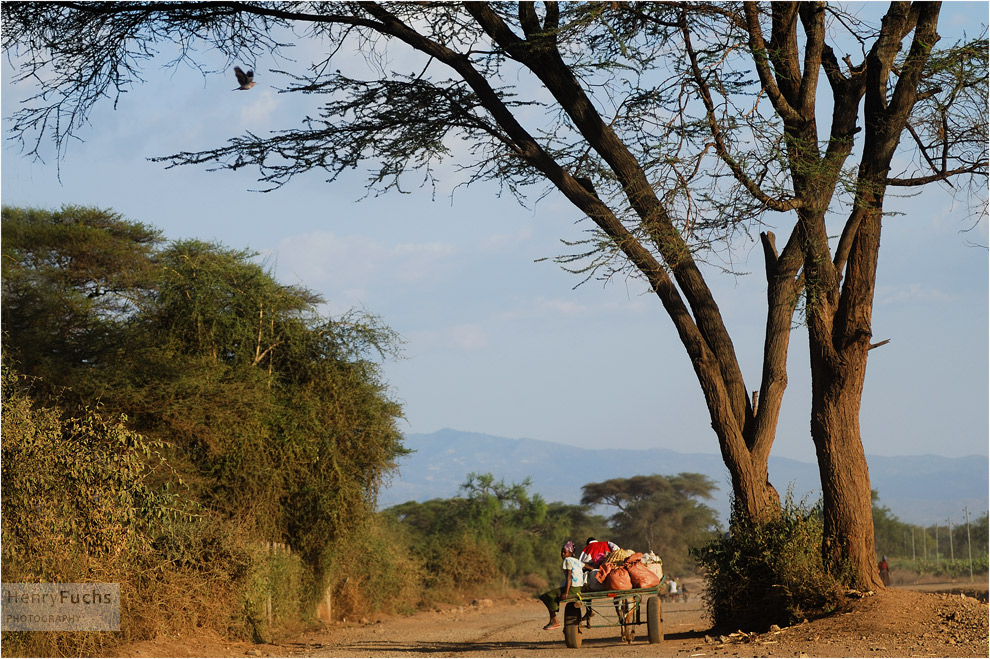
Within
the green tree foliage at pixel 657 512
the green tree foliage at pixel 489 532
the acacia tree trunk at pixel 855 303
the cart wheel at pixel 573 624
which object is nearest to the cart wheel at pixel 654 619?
the cart wheel at pixel 573 624

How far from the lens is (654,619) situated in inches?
307

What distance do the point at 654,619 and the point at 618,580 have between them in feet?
1.76

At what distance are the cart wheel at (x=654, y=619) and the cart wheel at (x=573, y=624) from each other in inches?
24.1

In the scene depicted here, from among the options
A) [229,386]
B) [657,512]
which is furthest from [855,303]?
[657,512]

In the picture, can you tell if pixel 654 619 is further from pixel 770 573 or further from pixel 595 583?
pixel 770 573

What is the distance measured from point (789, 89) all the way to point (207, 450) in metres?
7.85

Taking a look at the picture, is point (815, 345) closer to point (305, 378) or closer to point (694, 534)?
point (305, 378)

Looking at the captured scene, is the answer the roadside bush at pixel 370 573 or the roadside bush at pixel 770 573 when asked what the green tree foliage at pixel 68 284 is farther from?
the roadside bush at pixel 770 573

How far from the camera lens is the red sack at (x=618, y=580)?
763 cm

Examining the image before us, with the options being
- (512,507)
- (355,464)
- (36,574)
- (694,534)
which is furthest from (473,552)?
(36,574)

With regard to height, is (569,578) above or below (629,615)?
above

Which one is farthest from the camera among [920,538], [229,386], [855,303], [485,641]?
[920,538]

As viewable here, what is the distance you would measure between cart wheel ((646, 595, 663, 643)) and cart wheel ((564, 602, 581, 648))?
2.01ft

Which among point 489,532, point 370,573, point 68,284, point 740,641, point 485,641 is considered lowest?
point 489,532
